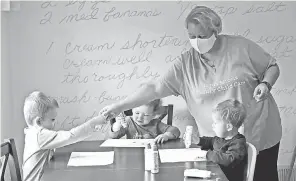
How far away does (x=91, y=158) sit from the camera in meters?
2.11

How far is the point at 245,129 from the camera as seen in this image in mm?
2830

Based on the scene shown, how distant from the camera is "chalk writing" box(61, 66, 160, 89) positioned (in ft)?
10.9

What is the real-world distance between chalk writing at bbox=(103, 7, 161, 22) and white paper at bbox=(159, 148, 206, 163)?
1.36 m

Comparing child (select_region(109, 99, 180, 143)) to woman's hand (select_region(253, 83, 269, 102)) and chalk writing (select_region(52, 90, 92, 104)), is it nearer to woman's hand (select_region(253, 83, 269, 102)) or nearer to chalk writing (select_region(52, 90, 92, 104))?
chalk writing (select_region(52, 90, 92, 104))

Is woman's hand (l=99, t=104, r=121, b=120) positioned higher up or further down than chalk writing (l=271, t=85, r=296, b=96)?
further down

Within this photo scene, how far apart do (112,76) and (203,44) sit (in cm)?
87

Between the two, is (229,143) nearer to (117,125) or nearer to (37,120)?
(37,120)

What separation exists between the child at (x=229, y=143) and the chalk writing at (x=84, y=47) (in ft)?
4.41

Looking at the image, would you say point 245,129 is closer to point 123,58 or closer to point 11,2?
point 123,58

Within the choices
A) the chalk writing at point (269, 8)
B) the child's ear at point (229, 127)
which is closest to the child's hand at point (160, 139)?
the child's ear at point (229, 127)

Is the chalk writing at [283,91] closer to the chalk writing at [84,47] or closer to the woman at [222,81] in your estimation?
the woman at [222,81]

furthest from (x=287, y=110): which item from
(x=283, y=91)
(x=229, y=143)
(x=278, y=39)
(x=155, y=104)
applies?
(x=229, y=143)

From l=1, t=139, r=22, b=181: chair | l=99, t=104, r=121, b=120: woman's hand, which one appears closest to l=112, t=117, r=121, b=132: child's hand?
l=99, t=104, r=121, b=120: woman's hand

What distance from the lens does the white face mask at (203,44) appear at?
8.83 feet
